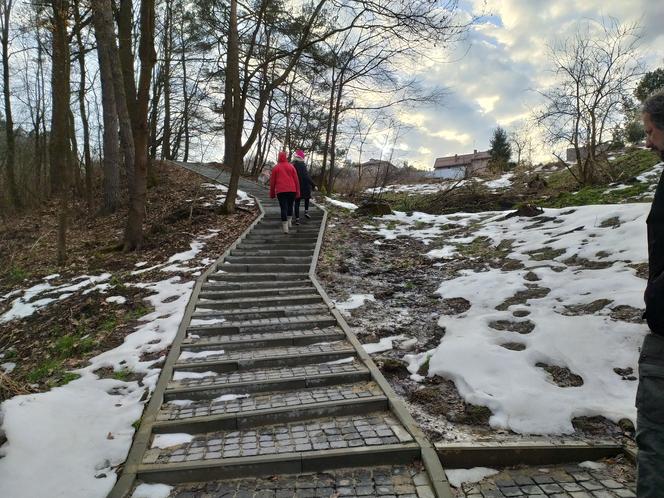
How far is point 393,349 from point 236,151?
8103mm

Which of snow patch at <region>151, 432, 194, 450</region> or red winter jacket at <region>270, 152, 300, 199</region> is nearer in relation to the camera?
snow patch at <region>151, 432, 194, 450</region>

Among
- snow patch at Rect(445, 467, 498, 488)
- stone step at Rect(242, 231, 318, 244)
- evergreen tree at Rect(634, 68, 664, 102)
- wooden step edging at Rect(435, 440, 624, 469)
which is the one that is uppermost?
evergreen tree at Rect(634, 68, 664, 102)

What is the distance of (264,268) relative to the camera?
28.1 ft

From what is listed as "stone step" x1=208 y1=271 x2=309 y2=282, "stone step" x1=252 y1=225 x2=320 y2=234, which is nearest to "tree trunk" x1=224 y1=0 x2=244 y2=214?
"stone step" x1=252 y1=225 x2=320 y2=234

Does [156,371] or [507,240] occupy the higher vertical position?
[507,240]

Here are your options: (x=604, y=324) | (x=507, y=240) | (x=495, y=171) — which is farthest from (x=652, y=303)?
(x=495, y=171)

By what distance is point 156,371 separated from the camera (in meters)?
4.82

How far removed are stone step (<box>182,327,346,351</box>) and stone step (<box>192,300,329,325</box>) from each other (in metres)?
0.55

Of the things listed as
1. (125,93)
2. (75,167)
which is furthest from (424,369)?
(75,167)

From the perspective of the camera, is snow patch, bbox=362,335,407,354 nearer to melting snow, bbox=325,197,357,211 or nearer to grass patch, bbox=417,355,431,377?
grass patch, bbox=417,355,431,377

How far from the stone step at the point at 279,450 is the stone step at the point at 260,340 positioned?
1625 mm

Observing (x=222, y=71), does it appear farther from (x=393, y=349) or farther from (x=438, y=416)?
(x=438, y=416)

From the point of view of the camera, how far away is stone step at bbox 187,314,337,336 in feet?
19.1

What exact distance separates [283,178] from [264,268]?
8.09 feet
